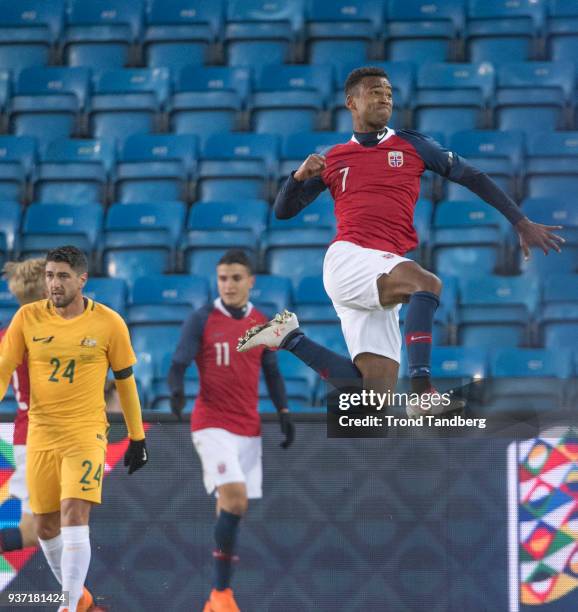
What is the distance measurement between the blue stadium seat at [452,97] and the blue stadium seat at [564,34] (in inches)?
28.7

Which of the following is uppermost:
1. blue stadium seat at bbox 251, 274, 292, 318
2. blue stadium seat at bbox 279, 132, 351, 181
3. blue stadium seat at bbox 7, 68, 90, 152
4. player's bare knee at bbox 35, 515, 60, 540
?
blue stadium seat at bbox 7, 68, 90, 152

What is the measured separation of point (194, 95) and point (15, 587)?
519 centimetres

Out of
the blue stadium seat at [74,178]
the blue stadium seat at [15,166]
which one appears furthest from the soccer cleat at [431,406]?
the blue stadium seat at [15,166]

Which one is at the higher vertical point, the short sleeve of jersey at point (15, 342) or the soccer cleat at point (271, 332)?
the soccer cleat at point (271, 332)

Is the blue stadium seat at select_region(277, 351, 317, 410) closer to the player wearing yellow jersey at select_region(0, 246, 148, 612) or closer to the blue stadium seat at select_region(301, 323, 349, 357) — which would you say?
the blue stadium seat at select_region(301, 323, 349, 357)

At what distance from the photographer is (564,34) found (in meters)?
10.1

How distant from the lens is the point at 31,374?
19.5 ft

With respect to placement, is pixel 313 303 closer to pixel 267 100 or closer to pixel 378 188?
pixel 267 100

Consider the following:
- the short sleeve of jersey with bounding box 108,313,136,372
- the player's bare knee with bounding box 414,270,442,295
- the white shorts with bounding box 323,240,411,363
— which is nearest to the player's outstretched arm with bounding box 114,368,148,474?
the short sleeve of jersey with bounding box 108,313,136,372

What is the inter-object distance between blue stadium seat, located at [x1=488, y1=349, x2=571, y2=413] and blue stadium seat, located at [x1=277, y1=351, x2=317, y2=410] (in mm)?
1147

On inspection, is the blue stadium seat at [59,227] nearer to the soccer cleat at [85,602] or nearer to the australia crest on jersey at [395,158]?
the soccer cleat at [85,602]

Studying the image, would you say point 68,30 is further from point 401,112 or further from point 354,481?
point 354,481

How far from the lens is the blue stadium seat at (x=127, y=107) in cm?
1013

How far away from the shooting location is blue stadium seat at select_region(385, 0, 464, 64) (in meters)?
10.2
